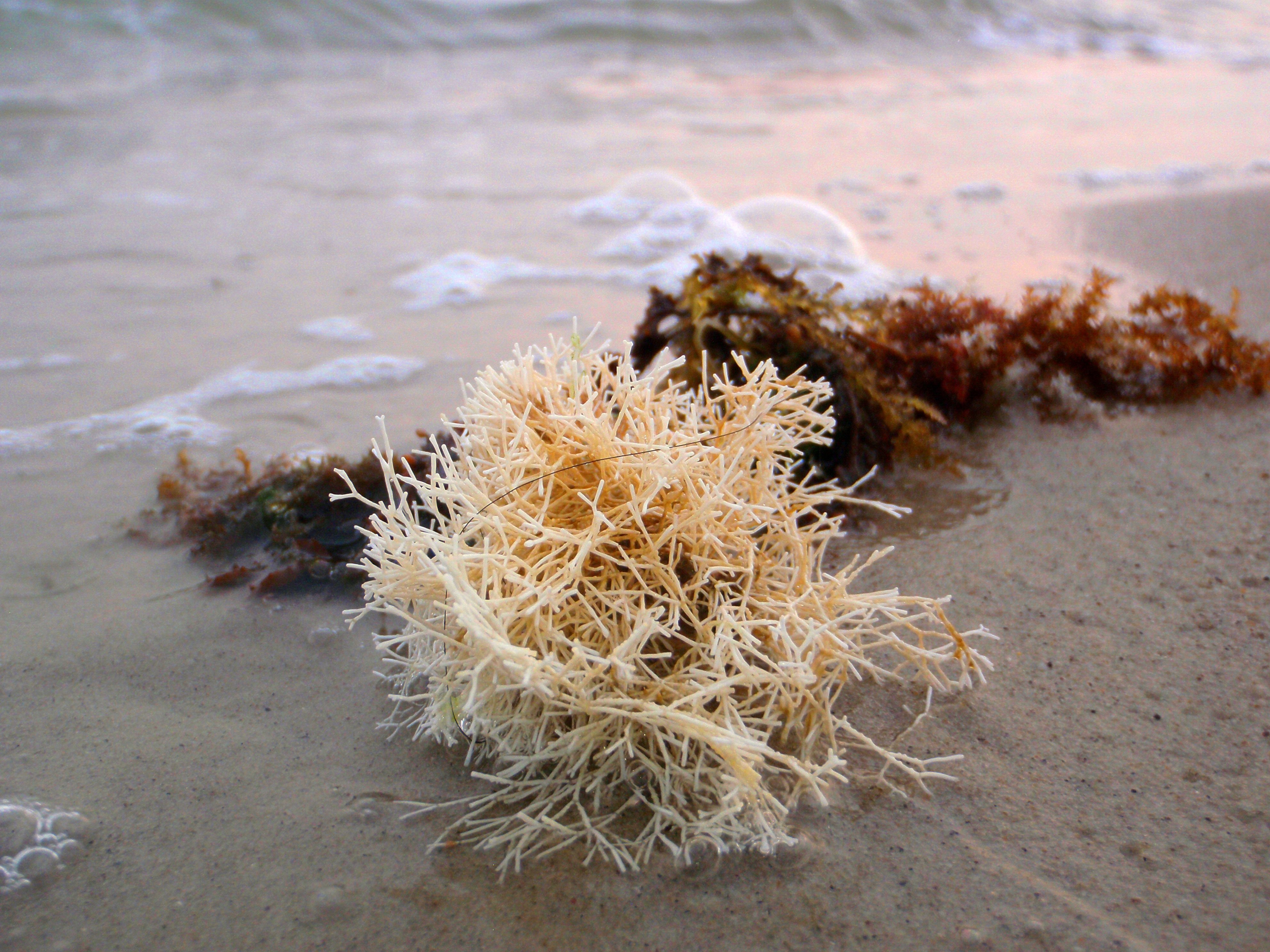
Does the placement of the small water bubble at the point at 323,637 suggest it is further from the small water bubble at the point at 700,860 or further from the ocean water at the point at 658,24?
the ocean water at the point at 658,24

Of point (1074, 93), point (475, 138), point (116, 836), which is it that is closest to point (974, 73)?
point (1074, 93)

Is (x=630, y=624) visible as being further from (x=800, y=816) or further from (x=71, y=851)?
(x=71, y=851)

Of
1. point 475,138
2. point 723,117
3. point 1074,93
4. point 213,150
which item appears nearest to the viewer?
point 213,150

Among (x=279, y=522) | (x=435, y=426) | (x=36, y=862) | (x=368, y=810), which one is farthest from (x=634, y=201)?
(x=36, y=862)

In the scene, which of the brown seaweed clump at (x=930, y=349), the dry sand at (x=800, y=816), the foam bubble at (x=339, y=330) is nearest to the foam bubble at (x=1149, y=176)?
the brown seaweed clump at (x=930, y=349)

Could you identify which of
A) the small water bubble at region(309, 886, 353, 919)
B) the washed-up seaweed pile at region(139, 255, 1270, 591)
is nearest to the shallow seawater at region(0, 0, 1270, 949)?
the small water bubble at region(309, 886, 353, 919)

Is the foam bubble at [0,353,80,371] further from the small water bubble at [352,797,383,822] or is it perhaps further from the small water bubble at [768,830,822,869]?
the small water bubble at [768,830,822,869]

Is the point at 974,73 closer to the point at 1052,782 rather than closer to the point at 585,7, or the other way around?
the point at 585,7
